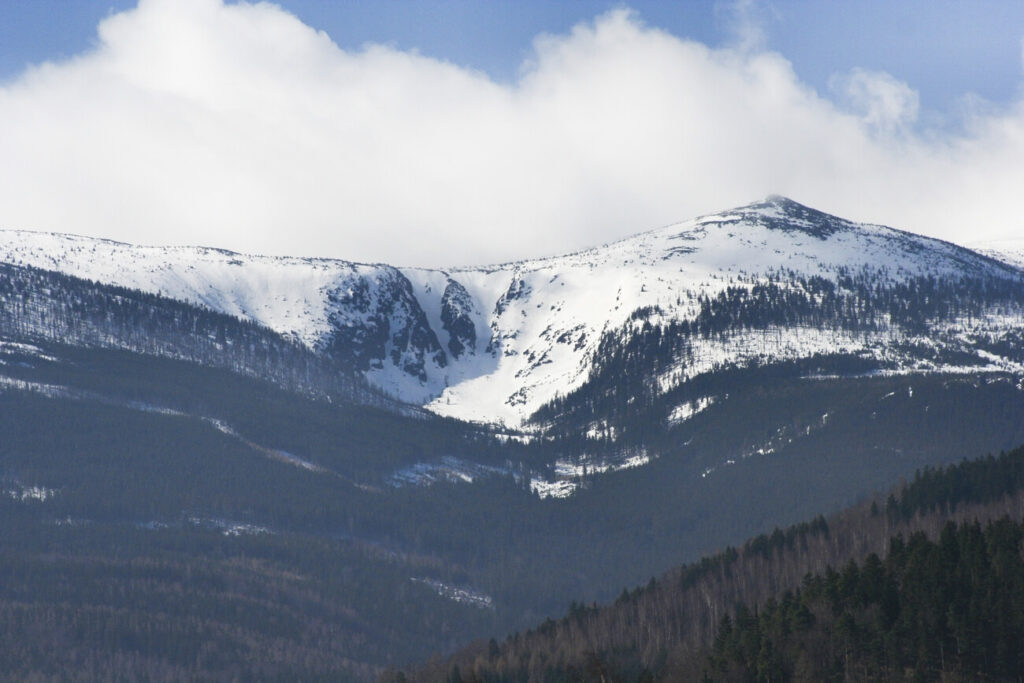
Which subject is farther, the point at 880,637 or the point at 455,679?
the point at 455,679

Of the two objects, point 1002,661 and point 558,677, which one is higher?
point 1002,661

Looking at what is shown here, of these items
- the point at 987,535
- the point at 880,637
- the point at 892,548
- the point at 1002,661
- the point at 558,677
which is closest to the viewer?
the point at 1002,661

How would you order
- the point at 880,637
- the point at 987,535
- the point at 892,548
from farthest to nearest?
the point at 892,548
the point at 987,535
the point at 880,637

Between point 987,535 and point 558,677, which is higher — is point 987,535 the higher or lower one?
the higher one

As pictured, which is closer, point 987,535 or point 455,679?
point 987,535

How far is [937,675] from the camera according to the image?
470 ft

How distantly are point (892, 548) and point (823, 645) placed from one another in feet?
88.9

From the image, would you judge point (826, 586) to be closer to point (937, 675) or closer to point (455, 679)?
point (937, 675)

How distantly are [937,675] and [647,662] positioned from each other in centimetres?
5720

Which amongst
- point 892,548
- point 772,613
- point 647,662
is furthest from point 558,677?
point 892,548

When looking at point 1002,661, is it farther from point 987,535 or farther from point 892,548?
point 892,548

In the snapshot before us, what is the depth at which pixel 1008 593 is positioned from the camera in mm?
147500

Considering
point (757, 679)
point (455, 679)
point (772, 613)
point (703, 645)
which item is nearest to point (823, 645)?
point (757, 679)

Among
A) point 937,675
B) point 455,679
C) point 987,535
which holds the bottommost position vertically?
point 455,679
